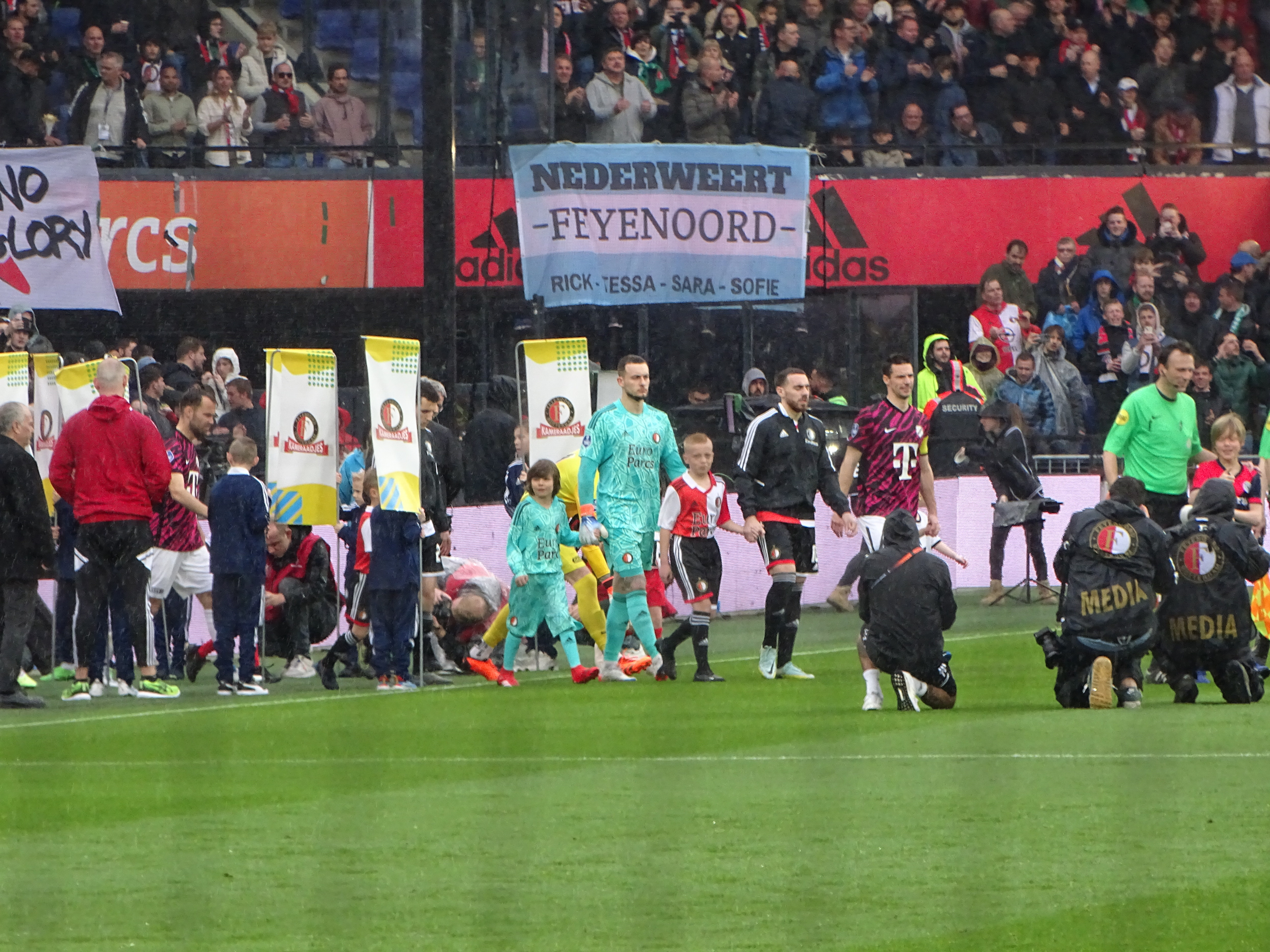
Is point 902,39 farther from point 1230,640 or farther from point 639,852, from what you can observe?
point 639,852

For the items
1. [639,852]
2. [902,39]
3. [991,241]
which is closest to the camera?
[639,852]

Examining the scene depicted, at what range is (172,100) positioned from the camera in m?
23.9

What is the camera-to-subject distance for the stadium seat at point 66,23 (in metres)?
25.9

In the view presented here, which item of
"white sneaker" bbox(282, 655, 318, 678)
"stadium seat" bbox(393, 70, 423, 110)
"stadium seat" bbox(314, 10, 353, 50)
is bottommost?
"white sneaker" bbox(282, 655, 318, 678)

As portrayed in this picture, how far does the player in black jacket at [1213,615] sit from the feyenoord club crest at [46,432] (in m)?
7.42

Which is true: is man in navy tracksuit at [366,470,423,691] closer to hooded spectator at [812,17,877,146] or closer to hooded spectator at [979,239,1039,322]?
hooded spectator at [979,239,1039,322]

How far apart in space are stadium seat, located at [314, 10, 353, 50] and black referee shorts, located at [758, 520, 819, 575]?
529 inches

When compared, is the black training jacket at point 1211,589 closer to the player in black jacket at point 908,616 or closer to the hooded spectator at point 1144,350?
the player in black jacket at point 908,616

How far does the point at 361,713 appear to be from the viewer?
12773mm

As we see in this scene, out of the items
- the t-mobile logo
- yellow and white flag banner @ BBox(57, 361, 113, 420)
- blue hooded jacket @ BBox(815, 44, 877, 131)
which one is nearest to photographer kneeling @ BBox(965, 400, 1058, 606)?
the t-mobile logo

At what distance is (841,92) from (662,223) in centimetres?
535

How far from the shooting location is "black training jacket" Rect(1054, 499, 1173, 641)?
12.1 m

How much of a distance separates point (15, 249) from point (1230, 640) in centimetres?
1210

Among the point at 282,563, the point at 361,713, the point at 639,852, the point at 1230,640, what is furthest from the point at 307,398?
the point at 639,852
